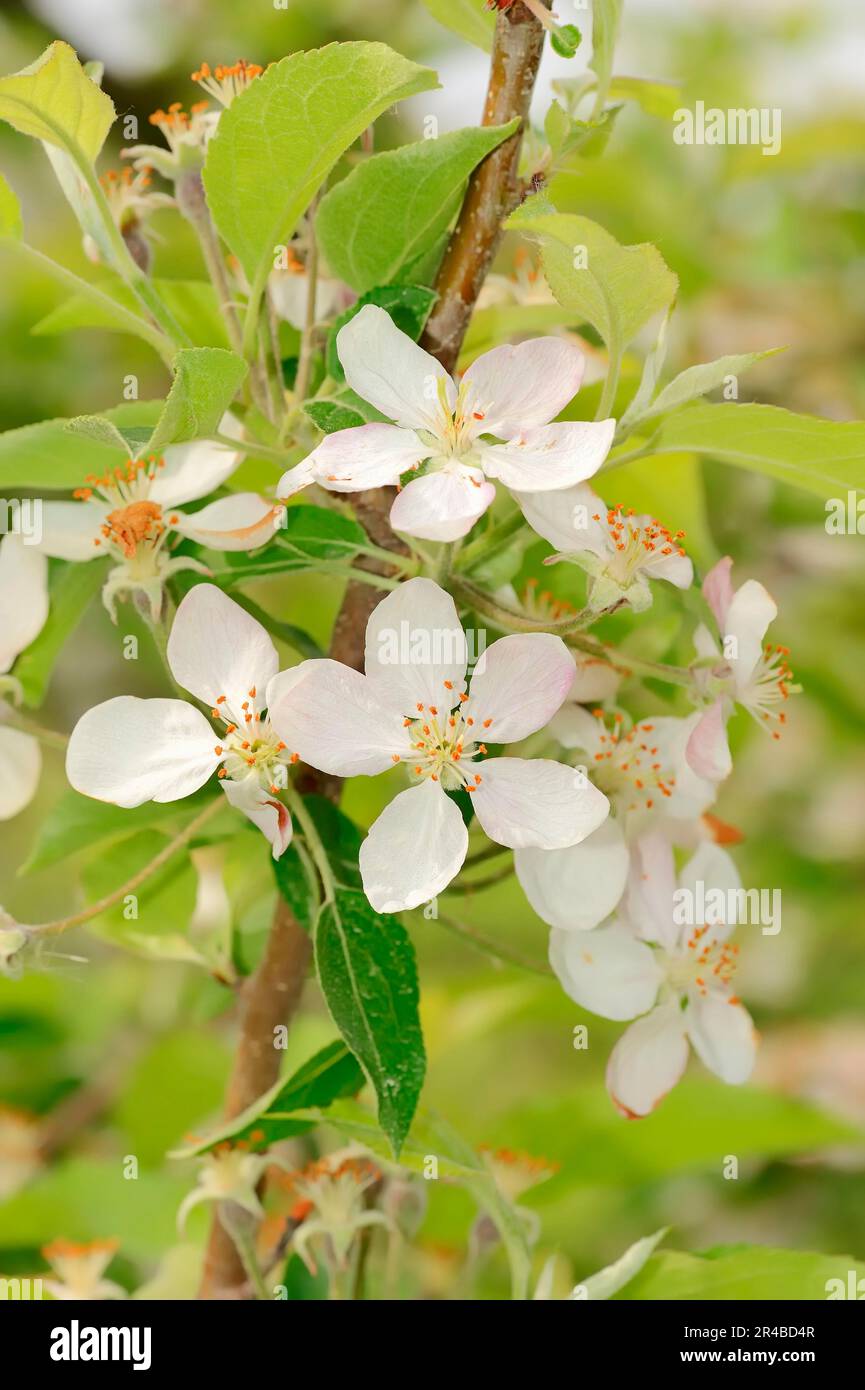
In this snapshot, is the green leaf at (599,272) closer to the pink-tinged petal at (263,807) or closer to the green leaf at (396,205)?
the green leaf at (396,205)

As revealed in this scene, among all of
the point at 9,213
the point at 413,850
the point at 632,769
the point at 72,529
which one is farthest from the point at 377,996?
the point at 9,213

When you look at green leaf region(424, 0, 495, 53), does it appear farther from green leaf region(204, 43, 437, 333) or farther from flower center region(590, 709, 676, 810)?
flower center region(590, 709, 676, 810)

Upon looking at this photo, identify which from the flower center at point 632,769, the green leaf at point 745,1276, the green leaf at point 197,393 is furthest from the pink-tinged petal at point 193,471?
the green leaf at point 745,1276

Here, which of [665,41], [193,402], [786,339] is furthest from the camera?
[665,41]

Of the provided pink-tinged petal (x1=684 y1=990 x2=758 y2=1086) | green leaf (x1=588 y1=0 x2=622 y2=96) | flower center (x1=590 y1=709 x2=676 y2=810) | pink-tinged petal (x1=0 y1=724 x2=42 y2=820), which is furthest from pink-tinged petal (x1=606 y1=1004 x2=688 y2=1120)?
green leaf (x1=588 y1=0 x2=622 y2=96)

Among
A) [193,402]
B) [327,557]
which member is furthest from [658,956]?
[193,402]
